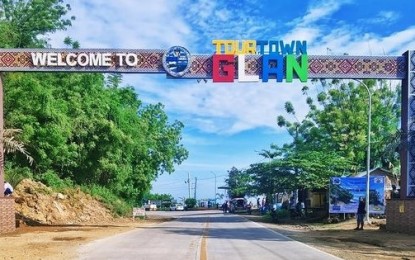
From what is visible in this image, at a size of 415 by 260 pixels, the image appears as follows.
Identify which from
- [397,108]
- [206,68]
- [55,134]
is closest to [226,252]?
[206,68]

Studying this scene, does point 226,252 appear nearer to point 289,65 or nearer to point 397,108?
point 289,65

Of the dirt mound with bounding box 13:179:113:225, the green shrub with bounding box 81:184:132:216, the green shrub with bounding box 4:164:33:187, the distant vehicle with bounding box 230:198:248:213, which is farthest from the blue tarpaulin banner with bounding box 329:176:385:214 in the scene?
the distant vehicle with bounding box 230:198:248:213

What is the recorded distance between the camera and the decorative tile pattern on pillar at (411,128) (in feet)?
83.6

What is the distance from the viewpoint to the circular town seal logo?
26516 millimetres

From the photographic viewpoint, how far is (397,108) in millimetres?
58750

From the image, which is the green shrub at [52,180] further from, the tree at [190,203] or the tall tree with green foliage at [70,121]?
the tree at [190,203]

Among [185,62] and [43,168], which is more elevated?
[185,62]

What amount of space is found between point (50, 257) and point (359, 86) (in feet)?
153

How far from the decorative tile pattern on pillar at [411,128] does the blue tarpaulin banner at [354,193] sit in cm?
926

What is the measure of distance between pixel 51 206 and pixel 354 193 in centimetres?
1911

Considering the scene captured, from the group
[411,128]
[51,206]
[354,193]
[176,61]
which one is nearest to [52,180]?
[51,206]

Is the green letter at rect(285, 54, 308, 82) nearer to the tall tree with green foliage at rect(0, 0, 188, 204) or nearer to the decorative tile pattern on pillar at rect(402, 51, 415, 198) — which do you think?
the decorative tile pattern on pillar at rect(402, 51, 415, 198)

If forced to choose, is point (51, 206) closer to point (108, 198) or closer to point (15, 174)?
point (15, 174)

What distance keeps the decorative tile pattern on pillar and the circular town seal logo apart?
1060cm
